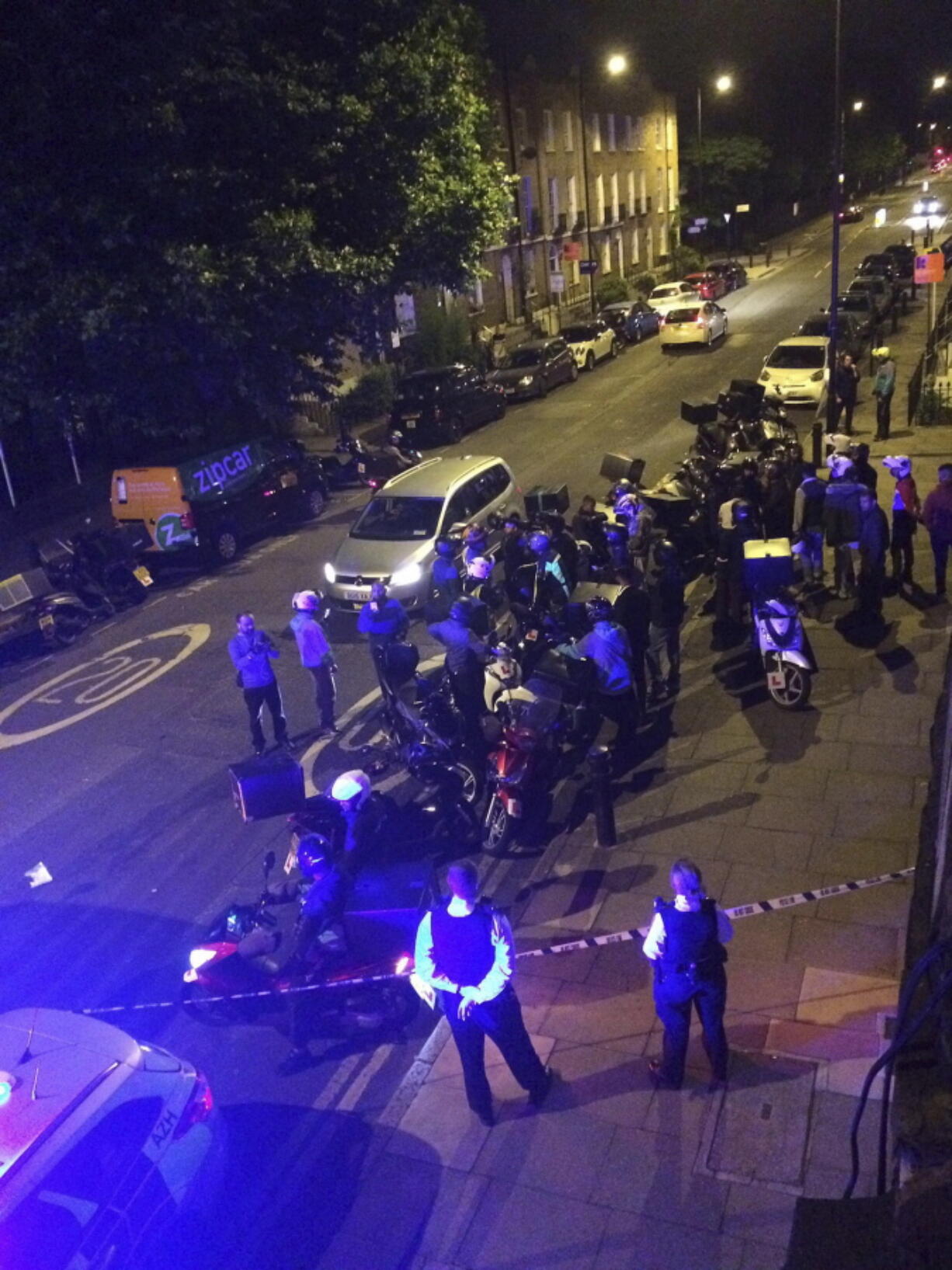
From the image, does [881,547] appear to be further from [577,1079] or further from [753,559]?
[577,1079]

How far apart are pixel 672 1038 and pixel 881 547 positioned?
24.3 ft

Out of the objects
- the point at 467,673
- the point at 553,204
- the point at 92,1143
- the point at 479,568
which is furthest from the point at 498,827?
the point at 553,204

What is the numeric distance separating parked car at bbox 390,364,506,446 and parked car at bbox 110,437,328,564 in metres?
7.29

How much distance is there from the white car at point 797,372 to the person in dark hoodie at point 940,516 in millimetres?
11690

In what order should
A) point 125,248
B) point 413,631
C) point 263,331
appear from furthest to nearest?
point 263,331, point 125,248, point 413,631

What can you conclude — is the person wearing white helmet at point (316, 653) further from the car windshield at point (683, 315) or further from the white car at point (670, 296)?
the white car at point (670, 296)

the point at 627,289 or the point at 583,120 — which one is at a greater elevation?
the point at 583,120

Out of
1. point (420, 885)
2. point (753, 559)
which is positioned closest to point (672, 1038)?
point (420, 885)

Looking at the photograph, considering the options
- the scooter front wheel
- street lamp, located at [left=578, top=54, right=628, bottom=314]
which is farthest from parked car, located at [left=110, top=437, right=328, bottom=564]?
street lamp, located at [left=578, top=54, right=628, bottom=314]

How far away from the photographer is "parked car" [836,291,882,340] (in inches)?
1188

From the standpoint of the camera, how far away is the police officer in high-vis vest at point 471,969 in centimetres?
525

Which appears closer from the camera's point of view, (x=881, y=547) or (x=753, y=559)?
(x=753, y=559)

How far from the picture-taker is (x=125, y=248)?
681 inches

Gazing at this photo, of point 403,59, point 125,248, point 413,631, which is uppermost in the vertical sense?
point 403,59
